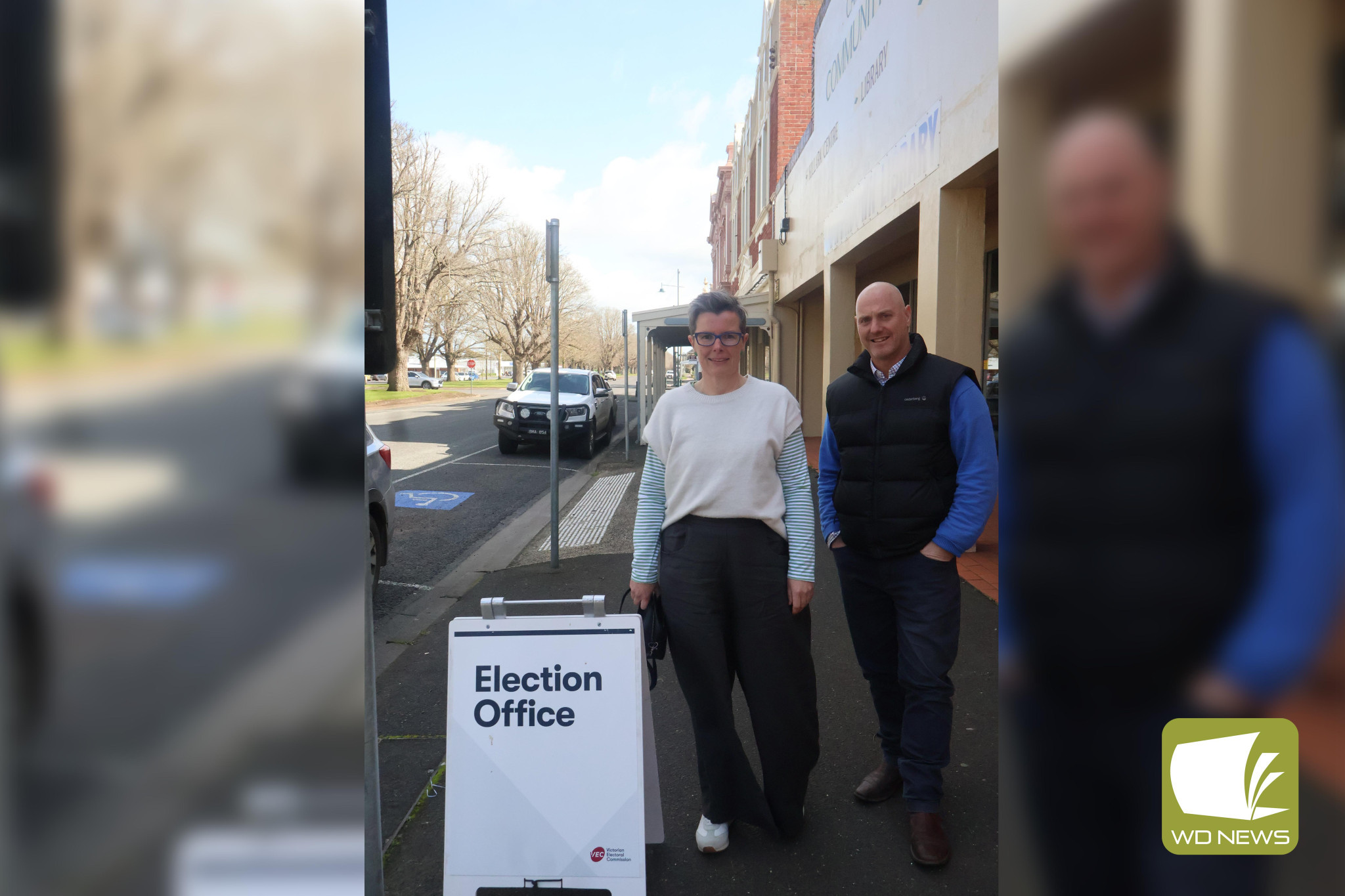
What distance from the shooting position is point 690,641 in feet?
9.47

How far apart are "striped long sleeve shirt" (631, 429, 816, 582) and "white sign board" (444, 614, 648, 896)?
0.38 metres

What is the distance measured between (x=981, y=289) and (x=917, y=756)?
534 cm

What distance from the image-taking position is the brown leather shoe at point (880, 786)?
326 cm

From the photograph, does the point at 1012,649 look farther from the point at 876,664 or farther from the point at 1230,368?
the point at 876,664

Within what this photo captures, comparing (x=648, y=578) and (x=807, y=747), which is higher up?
(x=648, y=578)

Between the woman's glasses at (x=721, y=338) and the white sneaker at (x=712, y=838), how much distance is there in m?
1.73

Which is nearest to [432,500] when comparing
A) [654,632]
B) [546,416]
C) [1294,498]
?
[546,416]

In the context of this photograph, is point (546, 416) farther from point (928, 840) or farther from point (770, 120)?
point (928, 840)

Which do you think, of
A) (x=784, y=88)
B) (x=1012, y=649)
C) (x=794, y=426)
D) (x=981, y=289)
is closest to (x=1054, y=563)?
(x=1012, y=649)

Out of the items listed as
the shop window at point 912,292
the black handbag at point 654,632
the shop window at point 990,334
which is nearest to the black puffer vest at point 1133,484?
the black handbag at point 654,632

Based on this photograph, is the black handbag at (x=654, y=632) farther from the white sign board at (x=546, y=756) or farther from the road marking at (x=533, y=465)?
the road marking at (x=533, y=465)

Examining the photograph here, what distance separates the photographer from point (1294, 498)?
0.74 metres

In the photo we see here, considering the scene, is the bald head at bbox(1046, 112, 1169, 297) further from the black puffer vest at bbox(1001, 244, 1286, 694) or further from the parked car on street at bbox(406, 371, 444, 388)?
the parked car on street at bbox(406, 371, 444, 388)

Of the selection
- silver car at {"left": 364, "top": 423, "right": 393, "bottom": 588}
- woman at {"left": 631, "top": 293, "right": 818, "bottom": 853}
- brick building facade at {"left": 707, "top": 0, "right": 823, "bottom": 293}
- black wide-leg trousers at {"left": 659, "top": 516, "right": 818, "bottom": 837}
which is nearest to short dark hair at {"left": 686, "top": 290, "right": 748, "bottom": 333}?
woman at {"left": 631, "top": 293, "right": 818, "bottom": 853}
